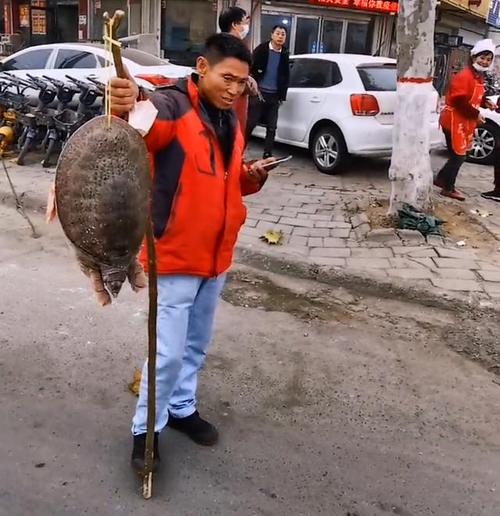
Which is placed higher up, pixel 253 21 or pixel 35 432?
pixel 253 21

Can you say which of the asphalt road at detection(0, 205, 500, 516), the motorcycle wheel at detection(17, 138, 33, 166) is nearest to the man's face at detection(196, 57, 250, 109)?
the asphalt road at detection(0, 205, 500, 516)

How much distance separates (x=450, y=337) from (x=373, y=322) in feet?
1.68

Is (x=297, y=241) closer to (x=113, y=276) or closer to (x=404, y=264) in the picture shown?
(x=404, y=264)

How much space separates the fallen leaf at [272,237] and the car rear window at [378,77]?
327 centimetres

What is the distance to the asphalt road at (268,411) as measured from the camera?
2623 mm

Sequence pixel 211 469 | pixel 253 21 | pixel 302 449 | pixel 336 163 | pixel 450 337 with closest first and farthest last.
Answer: pixel 211 469, pixel 302 449, pixel 450 337, pixel 336 163, pixel 253 21

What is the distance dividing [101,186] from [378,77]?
711 cm

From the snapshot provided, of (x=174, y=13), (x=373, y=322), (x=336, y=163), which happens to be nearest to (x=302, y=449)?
(x=373, y=322)

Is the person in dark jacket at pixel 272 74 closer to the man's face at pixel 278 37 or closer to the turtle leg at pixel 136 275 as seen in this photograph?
the man's face at pixel 278 37

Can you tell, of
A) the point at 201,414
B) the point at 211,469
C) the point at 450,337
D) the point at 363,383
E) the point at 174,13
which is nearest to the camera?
the point at 211,469

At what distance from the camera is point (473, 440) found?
3.10 metres

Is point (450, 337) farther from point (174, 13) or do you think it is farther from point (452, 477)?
point (174, 13)

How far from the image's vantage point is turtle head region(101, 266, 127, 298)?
203 centimetres

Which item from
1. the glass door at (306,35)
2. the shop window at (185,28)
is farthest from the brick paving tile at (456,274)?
the glass door at (306,35)
